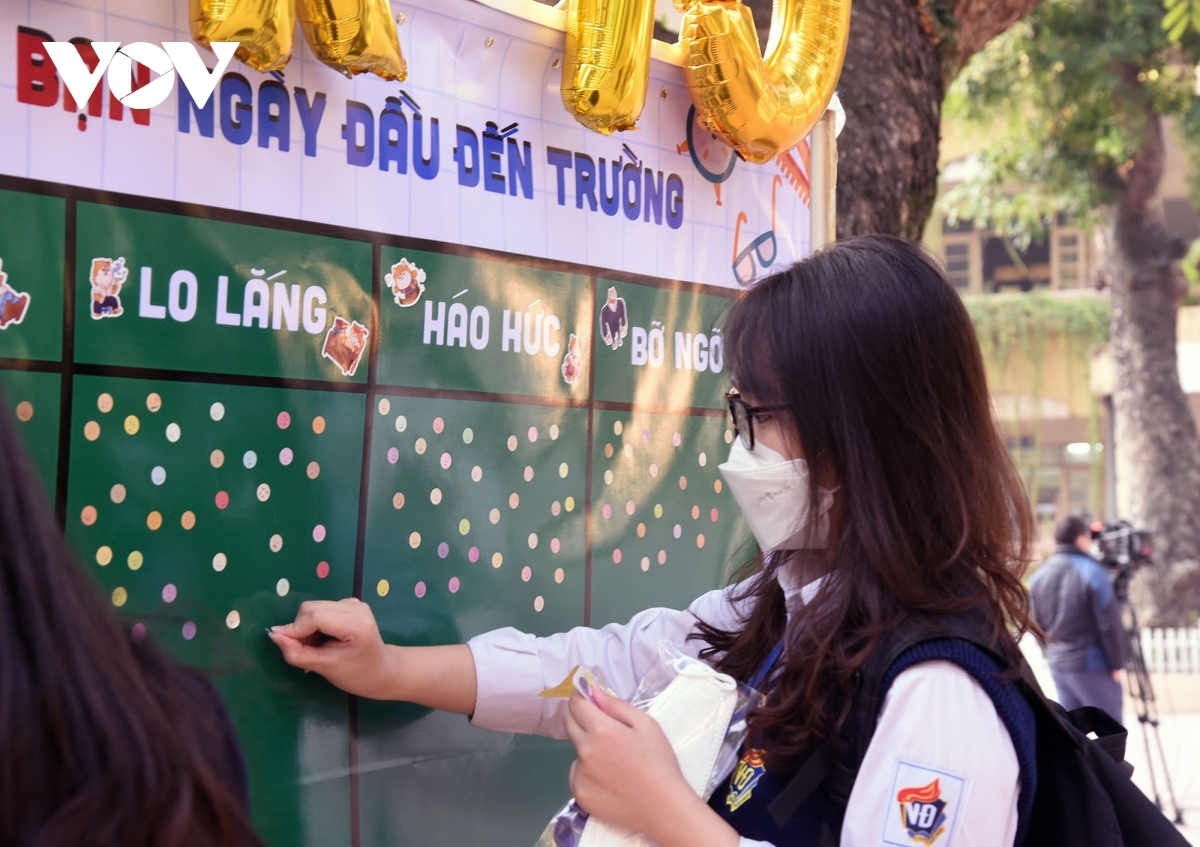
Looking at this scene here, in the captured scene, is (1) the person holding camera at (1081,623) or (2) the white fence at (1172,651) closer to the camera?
(1) the person holding camera at (1081,623)

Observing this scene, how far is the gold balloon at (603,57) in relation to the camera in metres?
1.85

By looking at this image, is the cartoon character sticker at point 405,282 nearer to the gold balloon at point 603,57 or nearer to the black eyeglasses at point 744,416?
the gold balloon at point 603,57

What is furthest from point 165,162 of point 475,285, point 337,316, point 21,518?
point 21,518

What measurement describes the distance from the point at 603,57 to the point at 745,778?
1056 millimetres

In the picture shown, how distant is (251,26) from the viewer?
145 cm

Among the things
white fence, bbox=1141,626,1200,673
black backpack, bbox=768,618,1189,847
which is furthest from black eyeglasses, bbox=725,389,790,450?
white fence, bbox=1141,626,1200,673

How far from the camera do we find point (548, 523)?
1.97 metres

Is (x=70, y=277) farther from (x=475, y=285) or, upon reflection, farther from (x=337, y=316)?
(x=475, y=285)

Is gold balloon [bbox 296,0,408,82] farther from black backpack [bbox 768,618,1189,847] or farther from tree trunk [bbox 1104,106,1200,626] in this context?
tree trunk [bbox 1104,106,1200,626]

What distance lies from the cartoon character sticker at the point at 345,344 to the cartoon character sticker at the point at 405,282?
7 centimetres

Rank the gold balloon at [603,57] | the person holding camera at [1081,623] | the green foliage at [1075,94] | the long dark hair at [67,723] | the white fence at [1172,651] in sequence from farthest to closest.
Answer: the white fence at [1172,651] → the green foliage at [1075,94] → the person holding camera at [1081,623] → the gold balloon at [603,57] → the long dark hair at [67,723]

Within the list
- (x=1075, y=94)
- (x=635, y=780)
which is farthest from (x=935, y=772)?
(x=1075, y=94)

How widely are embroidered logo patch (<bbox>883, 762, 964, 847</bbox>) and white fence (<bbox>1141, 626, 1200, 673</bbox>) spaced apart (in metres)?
10.8

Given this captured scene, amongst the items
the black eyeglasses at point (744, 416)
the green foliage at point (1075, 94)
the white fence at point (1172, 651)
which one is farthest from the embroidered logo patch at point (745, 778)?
the white fence at point (1172, 651)
